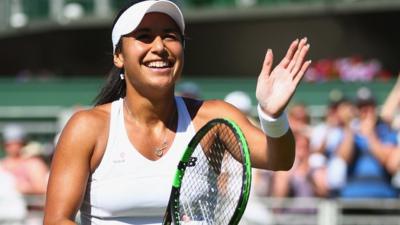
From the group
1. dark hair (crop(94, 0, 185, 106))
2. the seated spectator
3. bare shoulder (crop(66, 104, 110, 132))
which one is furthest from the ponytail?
the seated spectator

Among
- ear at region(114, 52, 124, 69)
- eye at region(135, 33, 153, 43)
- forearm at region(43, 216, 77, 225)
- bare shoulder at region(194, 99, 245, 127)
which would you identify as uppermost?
eye at region(135, 33, 153, 43)

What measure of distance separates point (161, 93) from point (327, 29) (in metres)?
13.9

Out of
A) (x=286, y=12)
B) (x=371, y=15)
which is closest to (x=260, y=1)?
(x=286, y=12)

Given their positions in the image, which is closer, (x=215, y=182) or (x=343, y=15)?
(x=215, y=182)

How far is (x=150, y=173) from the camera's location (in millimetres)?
4305

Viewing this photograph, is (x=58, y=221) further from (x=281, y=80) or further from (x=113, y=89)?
(x=281, y=80)

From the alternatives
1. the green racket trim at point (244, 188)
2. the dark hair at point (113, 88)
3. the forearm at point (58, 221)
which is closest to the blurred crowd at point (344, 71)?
the dark hair at point (113, 88)

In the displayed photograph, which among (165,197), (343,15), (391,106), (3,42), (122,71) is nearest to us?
(165,197)

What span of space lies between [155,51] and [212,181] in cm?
55

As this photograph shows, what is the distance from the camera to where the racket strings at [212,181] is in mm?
4176

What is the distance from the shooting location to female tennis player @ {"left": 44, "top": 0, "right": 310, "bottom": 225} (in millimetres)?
4172

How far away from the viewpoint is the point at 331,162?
9.76 m

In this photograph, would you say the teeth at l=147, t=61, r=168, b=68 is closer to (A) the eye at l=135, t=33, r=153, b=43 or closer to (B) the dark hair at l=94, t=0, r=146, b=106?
(A) the eye at l=135, t=33, r=153, b=43

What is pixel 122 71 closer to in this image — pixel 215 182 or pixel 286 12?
pixel 215 182
